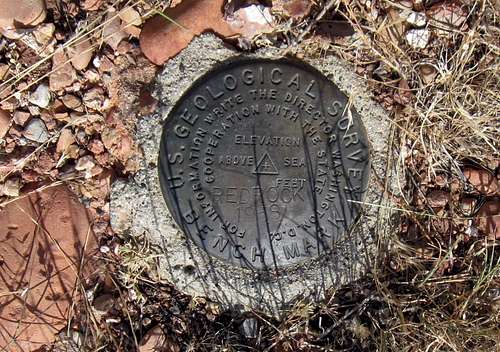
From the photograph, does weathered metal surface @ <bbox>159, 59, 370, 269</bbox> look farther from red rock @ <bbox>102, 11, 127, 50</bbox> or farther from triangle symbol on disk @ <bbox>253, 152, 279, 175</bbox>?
red rock @ <bbox>102, 11, 127, 50</bbox>

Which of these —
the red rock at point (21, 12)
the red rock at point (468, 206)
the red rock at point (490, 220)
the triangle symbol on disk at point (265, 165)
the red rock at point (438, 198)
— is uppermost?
the red rock at point (21, 12)

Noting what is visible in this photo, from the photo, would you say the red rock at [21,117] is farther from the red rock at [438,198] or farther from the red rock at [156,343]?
the red rock at [438,198]

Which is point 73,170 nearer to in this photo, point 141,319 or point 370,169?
point 141,319

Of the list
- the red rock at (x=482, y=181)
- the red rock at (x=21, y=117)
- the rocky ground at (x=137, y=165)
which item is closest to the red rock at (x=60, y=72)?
the rocky ground at (x=137, y=165)

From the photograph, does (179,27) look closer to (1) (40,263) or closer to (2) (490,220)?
(1) (40,263)

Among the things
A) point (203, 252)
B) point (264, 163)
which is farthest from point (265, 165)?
point (203, 252)

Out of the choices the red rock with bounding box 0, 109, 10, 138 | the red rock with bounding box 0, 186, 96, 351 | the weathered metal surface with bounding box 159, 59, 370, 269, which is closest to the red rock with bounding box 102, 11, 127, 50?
the weathered metal surface with bounding box 159, 59, 370, 269

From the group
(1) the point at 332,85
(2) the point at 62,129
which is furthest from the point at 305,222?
(2) the point at 62,129
